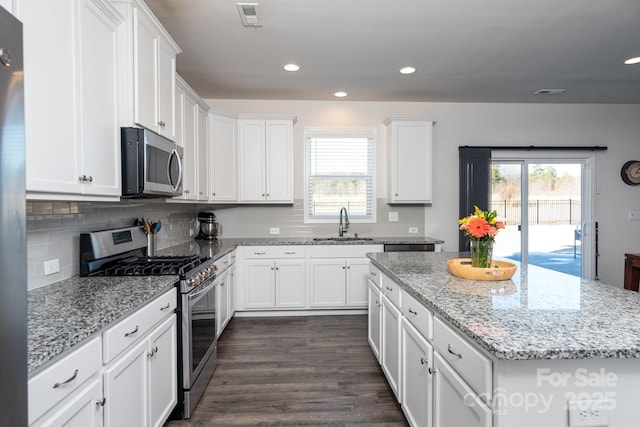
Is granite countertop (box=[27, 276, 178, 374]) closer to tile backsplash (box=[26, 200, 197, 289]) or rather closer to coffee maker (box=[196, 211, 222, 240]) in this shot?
A: tile backsplash (box=[26, 200, 197, 289])

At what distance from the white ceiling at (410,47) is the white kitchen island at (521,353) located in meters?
1.90

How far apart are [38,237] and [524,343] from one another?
2242 millimetres

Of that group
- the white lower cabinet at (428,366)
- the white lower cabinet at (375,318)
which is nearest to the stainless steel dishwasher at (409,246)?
the white lower cabinet at (375,318)

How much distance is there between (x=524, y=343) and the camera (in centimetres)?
101

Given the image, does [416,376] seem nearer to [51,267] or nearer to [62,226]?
[51,267]

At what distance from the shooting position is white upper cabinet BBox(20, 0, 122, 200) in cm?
127

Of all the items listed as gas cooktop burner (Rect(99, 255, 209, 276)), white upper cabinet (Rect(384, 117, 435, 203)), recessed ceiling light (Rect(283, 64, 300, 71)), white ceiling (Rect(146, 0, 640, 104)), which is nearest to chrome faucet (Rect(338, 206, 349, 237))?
white upper cabinet (Rect(384, 117, 435, 203))

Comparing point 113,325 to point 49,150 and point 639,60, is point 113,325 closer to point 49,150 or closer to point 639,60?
point 49,150

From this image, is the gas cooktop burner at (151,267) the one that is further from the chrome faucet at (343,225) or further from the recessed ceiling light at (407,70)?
the recessed ceiling light at (407,70)

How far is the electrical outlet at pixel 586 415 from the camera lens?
41.3 inches

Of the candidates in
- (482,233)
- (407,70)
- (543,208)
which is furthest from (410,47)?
(543,208)

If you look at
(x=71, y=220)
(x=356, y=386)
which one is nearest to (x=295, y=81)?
(x=71, y=220)

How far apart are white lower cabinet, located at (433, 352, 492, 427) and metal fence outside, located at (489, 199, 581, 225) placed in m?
3.78

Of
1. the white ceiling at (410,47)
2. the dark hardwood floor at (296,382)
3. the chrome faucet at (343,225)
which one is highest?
the white ceiling at (410,47)
